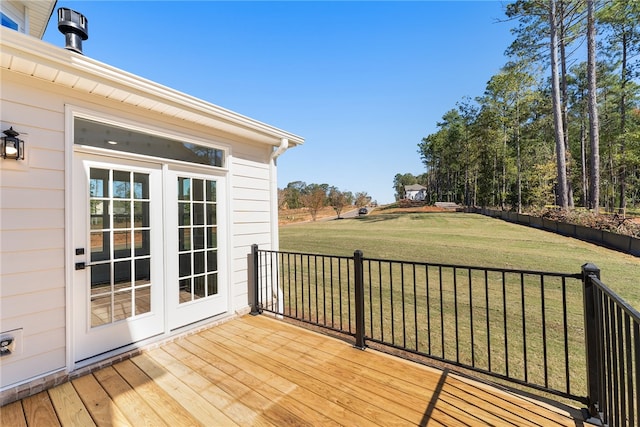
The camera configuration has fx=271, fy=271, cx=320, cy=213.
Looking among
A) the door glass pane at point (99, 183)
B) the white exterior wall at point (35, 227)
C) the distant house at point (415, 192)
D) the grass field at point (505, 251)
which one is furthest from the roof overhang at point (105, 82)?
the distant house at point (415, 192)

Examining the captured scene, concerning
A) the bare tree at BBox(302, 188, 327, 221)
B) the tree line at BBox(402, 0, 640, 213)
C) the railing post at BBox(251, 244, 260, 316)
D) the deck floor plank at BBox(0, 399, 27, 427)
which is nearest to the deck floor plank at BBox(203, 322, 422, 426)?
the railing post at BBox(251, 244, 260, 316)

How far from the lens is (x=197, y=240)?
3090mm

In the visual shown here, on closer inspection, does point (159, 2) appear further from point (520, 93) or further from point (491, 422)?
point (520, 93)

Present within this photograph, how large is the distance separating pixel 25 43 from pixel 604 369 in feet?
13.0

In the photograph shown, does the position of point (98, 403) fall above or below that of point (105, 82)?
below

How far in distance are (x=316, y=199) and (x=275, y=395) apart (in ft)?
80.0

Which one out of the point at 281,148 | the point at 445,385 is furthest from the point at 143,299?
the point at 445,385

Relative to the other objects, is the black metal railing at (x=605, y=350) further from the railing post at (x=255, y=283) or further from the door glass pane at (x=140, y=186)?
the door glass pane at (x=140, y=186)

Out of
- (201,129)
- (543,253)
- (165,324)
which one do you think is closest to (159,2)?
(201,129)

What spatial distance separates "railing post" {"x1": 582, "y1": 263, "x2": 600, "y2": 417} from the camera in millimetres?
1598

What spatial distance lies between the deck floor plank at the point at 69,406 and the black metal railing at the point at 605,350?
287 centimetres

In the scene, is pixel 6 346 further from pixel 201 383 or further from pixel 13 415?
pixel 201 383

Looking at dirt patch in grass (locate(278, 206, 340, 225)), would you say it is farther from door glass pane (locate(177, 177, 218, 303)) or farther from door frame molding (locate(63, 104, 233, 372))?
door frame molding (locate(63, 104, 233, 372))

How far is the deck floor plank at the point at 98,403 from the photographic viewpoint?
1674mm
